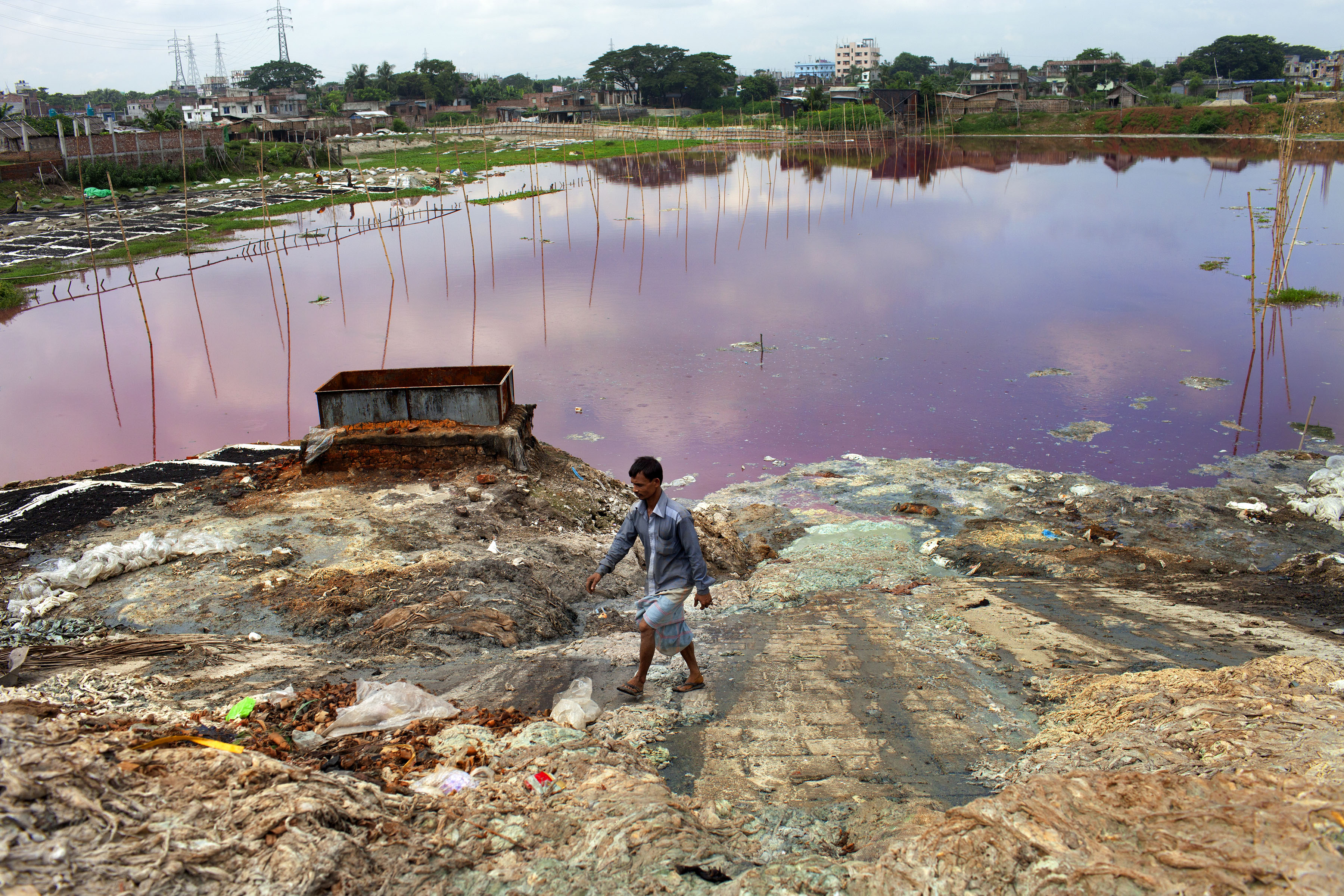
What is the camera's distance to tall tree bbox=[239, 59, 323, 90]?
3558 inches

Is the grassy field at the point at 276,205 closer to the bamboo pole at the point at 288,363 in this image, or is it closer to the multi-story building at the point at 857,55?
the bamboo pole at the point at 288,363

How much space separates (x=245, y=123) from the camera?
130 ft

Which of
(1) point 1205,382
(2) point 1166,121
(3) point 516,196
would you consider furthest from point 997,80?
(1) point 1205,382

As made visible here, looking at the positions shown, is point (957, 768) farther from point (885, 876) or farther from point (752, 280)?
point (752, 280)

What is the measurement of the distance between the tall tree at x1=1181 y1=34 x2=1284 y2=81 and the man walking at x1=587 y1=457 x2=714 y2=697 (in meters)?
85.2

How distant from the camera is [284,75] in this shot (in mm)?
90562

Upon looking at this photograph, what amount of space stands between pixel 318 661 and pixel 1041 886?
335 centimetres

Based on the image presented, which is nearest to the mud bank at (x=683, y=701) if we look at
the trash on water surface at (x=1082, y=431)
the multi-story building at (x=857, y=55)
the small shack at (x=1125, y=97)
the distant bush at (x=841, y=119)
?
the trash on water surface at (x=1082, y=431)

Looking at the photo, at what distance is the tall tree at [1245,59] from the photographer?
68.3 meters

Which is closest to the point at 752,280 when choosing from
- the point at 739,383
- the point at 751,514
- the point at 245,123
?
the point at 739,383

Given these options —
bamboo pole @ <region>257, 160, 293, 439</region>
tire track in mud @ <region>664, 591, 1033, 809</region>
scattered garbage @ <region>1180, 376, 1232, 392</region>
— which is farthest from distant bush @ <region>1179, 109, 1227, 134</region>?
tire track in mud @ <region>664, 591, 1033, 809</region>

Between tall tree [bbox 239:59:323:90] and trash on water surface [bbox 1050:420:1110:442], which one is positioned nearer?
trash on water surface [bbox 1050:420:1110:442]

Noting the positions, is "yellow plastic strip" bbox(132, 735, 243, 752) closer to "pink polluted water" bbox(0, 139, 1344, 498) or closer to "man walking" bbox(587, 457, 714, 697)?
"man walking" bbox(587, 457, 714, 697)

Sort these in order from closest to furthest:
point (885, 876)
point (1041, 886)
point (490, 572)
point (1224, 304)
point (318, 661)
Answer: point (1041, 886) < point (885, 876) < point (318, 661) < point (490, 572) < point (1224, 304)
